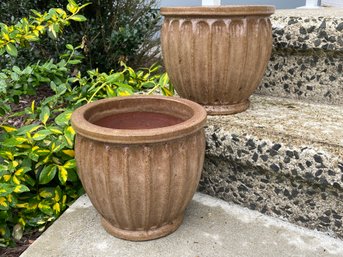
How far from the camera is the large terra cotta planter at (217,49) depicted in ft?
4.20

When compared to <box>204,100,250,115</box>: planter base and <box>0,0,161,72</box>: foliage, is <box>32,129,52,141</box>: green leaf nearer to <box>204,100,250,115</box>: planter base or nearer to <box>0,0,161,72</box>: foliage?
<box>204,100,250,115</box>: planter base

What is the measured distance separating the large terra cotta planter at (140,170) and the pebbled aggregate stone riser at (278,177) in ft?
0.67

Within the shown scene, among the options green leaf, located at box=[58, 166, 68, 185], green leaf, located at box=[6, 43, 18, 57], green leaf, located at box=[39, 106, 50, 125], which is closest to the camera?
green leaf, located at box=[58, 166, 68, 185]

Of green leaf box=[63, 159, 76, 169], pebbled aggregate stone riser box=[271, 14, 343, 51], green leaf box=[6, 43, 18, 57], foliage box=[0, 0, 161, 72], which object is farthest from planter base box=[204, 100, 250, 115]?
foliage box=[0, 0, 161, 72]

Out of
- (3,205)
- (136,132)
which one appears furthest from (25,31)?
(136,132)

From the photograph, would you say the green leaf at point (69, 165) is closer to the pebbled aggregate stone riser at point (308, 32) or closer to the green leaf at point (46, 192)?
the green leaf at point (46, 192)

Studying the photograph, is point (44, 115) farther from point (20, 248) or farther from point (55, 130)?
point (20, 248)

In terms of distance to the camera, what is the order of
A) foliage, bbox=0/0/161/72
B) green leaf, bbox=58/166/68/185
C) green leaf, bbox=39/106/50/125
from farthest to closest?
1. foliage, bbox=0/0/161/72
2. green leaf, bbox=39/106/50/125
3. green leaf, bbox=58/166/68/185

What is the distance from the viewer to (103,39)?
96.8 inches

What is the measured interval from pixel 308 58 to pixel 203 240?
2.80ft

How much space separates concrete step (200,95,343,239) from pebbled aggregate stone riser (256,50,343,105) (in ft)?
0.45

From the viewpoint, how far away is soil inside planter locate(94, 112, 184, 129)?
1261mm

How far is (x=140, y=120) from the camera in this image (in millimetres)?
1289

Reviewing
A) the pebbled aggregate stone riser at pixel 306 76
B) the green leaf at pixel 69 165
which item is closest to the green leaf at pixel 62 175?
the green leaf at pixel 69 165
